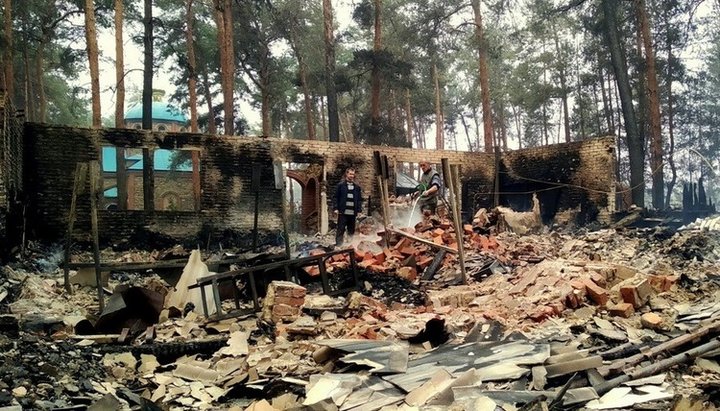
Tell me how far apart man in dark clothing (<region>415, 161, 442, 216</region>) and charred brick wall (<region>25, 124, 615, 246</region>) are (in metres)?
3.45

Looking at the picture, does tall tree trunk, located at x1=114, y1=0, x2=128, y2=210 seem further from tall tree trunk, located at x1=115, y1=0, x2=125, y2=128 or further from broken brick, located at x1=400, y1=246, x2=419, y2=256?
broken brick, located at x1=400, y1=246, x2=419, y2=256

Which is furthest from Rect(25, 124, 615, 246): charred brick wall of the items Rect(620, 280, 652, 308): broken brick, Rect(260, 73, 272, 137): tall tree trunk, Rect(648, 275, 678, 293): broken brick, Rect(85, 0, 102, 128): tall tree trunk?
Rect(260, 73, 272, 137): tall tree trunk

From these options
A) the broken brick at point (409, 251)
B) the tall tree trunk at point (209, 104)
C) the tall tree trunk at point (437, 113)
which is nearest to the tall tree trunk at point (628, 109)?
the tall tree trunk at point (437, 113)

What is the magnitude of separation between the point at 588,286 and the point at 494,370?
3521mm

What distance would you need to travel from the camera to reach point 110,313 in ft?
20.8

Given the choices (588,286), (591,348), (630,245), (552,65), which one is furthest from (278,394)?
Answer: (552,65)

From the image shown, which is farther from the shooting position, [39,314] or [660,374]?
[39,314]

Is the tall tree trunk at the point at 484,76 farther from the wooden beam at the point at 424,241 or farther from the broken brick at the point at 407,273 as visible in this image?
the broken brick at the point at 407,273

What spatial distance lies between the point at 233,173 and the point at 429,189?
6.28m

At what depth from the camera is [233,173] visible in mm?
15000

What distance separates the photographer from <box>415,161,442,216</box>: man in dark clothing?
11539 millimetres

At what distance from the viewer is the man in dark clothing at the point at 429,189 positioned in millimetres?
11539

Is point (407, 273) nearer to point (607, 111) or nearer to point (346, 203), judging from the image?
point (346, 203)

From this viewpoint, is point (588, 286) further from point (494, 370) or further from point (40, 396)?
point (40, 396)
